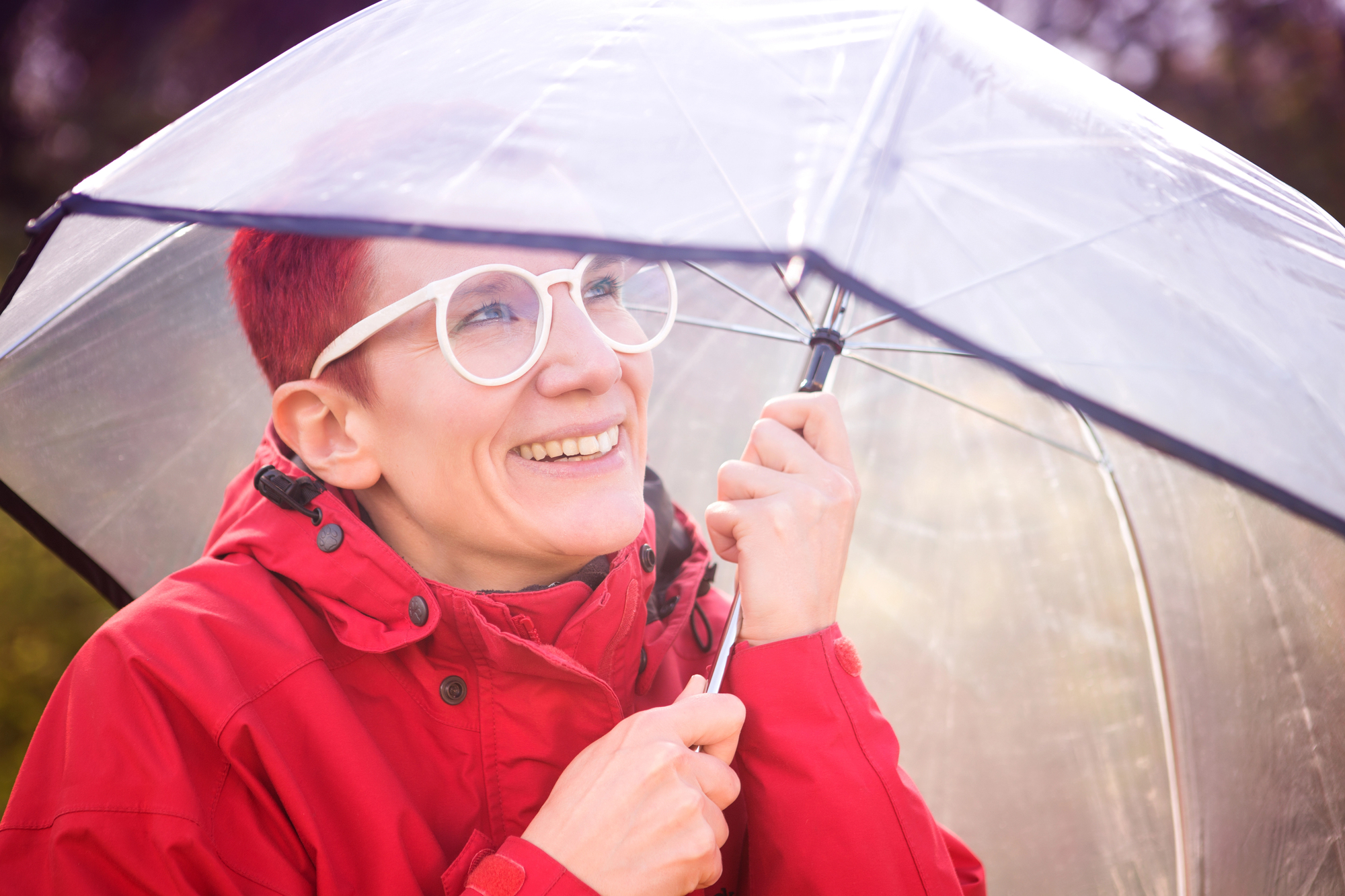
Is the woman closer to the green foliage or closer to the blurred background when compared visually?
the green foliage

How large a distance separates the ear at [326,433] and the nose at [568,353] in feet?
1.12

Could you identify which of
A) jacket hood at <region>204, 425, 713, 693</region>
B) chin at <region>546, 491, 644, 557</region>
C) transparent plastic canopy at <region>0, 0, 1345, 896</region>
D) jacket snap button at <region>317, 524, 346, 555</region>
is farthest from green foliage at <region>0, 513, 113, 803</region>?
chin at <region>546, 491, 644, 557</region>

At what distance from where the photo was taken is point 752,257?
3.17 feet

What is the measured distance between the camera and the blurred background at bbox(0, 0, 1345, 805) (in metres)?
7.00

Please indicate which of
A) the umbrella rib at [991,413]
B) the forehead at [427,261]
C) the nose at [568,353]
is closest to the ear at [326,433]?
the forehead at [427,261]

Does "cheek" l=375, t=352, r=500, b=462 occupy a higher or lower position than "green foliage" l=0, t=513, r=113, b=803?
higher

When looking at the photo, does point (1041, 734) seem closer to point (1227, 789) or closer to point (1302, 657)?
point (1227, 789)

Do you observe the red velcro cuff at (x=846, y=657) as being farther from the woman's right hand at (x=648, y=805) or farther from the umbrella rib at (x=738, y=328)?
the umbrella rib at (x=738, y=328)

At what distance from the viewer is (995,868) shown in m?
2.40

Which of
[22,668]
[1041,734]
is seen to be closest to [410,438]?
[1041,734]

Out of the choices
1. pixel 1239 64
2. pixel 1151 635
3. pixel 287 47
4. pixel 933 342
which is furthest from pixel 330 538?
pixel 1239 64

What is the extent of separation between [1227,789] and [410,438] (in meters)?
1.75

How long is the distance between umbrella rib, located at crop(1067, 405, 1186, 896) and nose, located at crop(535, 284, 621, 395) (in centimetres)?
115

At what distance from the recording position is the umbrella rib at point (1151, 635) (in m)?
2.19
